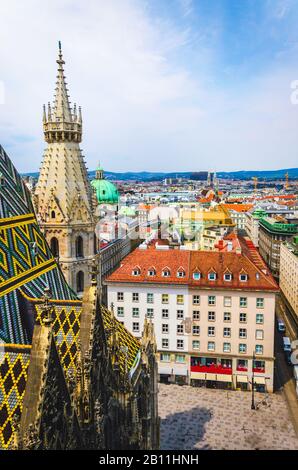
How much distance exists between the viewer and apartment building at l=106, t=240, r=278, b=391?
49438mm

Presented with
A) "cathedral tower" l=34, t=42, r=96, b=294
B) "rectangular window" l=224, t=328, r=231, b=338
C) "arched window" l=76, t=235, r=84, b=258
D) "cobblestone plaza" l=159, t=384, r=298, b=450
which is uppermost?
"cathedral tower" l=34, t=42, r=96, b=294

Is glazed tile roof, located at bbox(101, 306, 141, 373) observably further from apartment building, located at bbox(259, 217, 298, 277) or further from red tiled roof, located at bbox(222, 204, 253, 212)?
red tiled roof, located at bbox(222, 204, 253, 212)

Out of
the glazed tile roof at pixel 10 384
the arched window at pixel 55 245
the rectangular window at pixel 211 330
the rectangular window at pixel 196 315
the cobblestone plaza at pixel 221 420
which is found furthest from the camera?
the rectangular window at pixel 196 315

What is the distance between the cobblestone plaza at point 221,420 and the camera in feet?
132

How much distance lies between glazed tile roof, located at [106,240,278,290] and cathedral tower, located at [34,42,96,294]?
18153 mm

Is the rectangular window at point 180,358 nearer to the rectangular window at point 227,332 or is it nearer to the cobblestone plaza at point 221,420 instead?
the cobblestone plaza at point 221,420

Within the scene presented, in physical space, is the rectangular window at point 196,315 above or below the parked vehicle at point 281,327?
above

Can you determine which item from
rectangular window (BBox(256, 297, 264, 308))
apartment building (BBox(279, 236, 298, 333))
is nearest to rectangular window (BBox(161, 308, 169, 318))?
rectangular window (BBox(256, 297, 264, 308))

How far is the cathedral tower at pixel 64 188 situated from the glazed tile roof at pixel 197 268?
59.6 feet

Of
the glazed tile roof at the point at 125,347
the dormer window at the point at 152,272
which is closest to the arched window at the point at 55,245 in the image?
the glazed tile roof at the point at 125,347

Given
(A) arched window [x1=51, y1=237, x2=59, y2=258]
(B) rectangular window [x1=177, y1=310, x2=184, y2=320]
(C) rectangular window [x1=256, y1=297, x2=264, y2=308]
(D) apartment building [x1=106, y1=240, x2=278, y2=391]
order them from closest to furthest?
(A) arched window [x1=51, y1=237, x2=59, y2=258], (C) rectangular window [x1=256, y1=297, x2=264, y2=308], (D) apartment building [x1=106, y1=240, x2=278, y2=391], (B) rectangular window [x1=177, y1=310, x2=184, y2=320]
